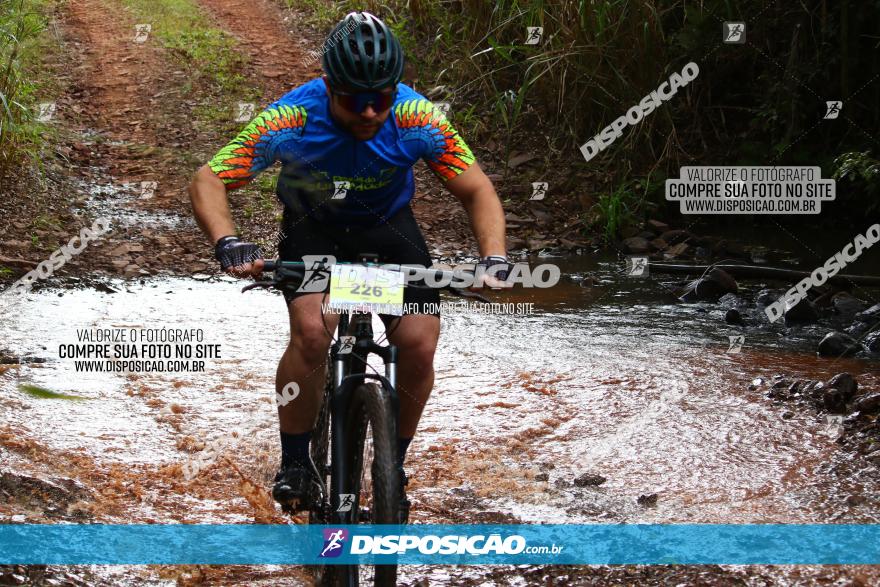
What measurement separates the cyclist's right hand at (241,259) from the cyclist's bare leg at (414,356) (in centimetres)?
56

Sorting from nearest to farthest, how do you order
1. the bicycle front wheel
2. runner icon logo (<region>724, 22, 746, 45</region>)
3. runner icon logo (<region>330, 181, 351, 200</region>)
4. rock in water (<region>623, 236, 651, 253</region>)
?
1. the bicycle front wheel
2. runner icon logo (<region>330, 181, 351, 200</region>)
3. rock in water (<region>623, 236, 651, 253</region>)
4. runner icon logo (<region>724, 22, 746, 45</region>)

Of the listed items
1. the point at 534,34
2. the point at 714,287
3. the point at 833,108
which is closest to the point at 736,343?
the point at 714,287

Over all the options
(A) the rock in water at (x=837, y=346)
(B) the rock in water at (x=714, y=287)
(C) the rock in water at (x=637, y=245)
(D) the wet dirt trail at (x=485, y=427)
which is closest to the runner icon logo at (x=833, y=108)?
(C) the rock in water at (x=637, y=245)

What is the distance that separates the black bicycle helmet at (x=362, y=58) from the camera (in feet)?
10.4

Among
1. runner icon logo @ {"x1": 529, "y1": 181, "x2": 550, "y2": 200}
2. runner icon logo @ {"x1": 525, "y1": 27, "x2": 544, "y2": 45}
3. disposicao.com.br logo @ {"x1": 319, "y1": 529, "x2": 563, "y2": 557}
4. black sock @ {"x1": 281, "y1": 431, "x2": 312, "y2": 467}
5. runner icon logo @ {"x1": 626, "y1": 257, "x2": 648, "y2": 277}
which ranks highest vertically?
runner icon logo @ {"x1": 525, "y1": 27, "x2": 544, "y2": 45}

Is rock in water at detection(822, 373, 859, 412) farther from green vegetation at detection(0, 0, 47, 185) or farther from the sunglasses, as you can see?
green vegetation at detection(0, 0, 47, 185)

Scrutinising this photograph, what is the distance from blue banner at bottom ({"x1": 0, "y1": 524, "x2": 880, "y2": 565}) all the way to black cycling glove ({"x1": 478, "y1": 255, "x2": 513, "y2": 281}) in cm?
95

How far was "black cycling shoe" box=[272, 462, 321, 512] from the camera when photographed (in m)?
3.50

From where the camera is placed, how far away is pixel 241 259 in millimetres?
2975

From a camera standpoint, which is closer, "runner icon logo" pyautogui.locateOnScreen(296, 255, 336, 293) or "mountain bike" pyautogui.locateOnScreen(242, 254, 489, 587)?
"mountain bike" pyautogui.locateOnScreen(242, 254, 489, 587)

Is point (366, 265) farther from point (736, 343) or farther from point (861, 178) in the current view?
point (861, 178)

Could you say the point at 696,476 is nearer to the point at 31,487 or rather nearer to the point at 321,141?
the point at 321,141

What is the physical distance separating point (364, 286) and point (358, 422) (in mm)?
424

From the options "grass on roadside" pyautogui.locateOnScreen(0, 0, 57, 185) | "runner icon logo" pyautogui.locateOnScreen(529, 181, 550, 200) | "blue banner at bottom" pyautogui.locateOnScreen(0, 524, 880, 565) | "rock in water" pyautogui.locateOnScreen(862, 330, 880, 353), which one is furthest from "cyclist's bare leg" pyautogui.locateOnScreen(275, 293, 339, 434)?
"runner icon logo" pyautogui.locateOnScreen(529, 181, 550, 200)
